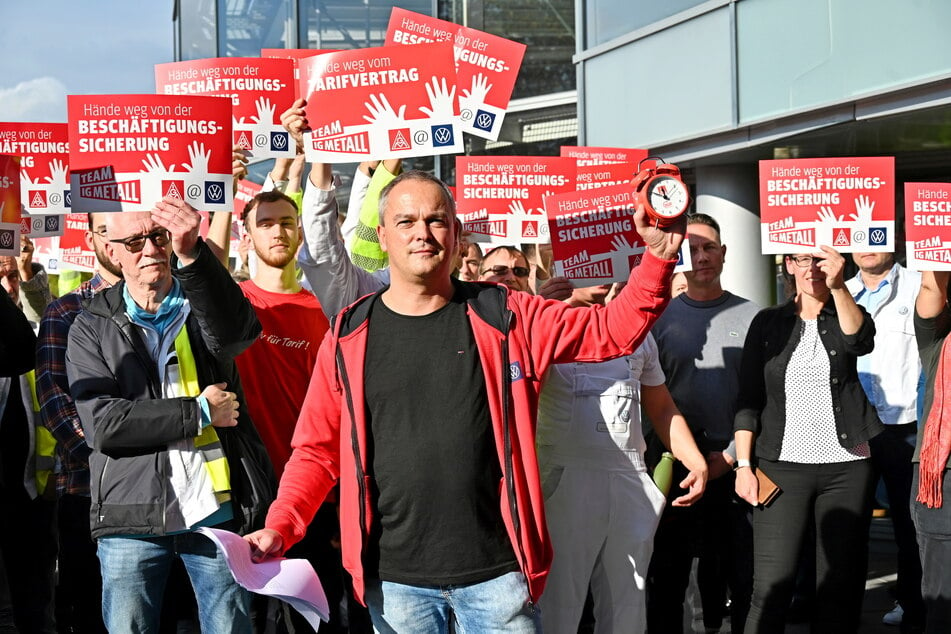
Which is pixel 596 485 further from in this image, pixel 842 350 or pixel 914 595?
pixel 914 595

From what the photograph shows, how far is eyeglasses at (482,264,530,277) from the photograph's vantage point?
21.8ft

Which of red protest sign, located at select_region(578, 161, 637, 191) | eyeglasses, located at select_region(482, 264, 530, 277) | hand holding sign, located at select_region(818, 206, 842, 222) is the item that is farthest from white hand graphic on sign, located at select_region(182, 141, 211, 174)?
hand holding sign, located at select_region(818, 206, 842, 222)

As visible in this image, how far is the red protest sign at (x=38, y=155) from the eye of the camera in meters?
7.41

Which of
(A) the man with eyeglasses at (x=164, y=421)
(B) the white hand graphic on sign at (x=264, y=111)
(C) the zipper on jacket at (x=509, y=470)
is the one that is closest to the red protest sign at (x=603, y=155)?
(B) the white hand graphic on sign at (x=264, y=111)

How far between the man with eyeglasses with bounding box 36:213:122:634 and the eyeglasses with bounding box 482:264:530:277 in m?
2.01

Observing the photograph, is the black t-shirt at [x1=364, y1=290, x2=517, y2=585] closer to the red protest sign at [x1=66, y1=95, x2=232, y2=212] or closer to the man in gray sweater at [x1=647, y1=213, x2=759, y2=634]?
the red protest sign at [x1=66, y1=95, x2=232, y2=212]

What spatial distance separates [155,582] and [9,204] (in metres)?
2.35

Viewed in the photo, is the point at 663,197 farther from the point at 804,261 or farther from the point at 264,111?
the point at 264,111

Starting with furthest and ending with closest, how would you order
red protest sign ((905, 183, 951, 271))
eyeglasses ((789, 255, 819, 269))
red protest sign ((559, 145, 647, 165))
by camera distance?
red protest sign ((559, 145, 647, 165)), eyeglasses ((789, 255, 819, 269)), red protest sign ((905, 183, 951, 271))

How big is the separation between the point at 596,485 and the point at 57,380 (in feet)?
7.16

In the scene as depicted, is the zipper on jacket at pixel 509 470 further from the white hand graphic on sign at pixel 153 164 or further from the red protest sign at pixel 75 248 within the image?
the red protest sign at pixel 75 248

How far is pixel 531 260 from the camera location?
855 centimetres

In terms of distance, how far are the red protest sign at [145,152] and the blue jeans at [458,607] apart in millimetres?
2082

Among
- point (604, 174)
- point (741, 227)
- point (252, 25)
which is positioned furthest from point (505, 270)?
point (252, 25)
